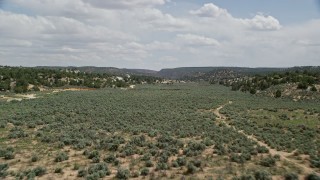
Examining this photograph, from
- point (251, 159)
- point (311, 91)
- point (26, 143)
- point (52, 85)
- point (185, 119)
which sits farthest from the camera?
point (52, 85)

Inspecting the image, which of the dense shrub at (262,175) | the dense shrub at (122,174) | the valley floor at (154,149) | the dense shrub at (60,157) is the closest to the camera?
the dense shrub at (262,175)

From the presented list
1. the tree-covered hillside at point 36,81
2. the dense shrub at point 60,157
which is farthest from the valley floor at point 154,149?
the tree-covered hillside at point 36,81

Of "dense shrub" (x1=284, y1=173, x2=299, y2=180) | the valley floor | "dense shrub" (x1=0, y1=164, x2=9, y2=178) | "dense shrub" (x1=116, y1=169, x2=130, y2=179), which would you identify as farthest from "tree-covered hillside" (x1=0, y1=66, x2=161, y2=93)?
"dense shrub" (x1=284, y1=173, x2=299, y2=180)

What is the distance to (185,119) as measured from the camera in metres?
39.2

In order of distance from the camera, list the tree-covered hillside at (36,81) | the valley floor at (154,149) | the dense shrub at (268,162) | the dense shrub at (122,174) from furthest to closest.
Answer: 1. the tree-covered hillside at (36,81)
2. the dense shrub at (268,162)
3. the valley floor at (154,149)
4. the dense shrub at (122,174)

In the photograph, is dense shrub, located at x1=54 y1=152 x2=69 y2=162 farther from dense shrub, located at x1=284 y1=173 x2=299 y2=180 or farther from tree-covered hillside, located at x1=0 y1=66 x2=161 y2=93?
tree-covered hillside, located at x1=0 y1=66 x2=161 y2=93

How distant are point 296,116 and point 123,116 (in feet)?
66.9

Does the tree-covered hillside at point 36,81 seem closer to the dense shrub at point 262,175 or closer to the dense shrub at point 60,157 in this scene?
the dense shrub at point 60,157

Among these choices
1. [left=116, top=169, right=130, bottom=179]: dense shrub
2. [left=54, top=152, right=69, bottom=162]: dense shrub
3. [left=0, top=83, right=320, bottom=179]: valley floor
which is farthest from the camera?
[left=54, top=152, right=69, bottom=162]: dense shrub

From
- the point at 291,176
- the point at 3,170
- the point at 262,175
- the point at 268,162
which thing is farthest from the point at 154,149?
the point at 3,170

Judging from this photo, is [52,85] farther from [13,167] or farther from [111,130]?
[13,167]

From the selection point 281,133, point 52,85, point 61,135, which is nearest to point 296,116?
point 281,133

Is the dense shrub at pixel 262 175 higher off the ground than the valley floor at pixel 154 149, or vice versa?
the dense shrub at pixel 262 175

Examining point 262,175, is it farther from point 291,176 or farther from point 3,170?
point 3,170
